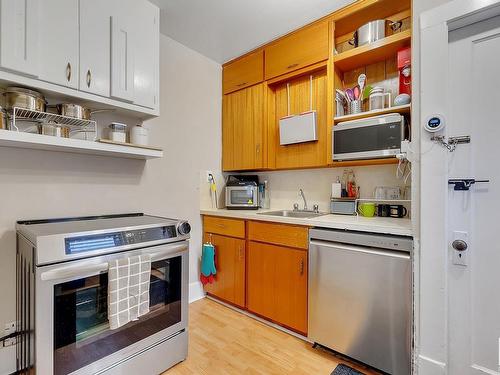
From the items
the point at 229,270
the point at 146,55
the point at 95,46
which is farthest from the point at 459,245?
the point at 95,46

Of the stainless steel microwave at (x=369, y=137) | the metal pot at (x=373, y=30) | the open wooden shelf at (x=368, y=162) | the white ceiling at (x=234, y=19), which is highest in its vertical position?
the white ceiling at (x=234, y=19)

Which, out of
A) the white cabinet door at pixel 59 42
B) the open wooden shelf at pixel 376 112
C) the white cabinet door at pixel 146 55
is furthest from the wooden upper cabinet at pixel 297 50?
the white cabinet door at pixel 59 42

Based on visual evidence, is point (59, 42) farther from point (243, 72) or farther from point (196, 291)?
point (196, 291)

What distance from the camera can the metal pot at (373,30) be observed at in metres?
1.82

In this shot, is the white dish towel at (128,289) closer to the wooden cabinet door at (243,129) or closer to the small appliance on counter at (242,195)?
the small appliance on counter at (242,195)

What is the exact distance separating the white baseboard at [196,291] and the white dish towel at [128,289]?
1.15 metres

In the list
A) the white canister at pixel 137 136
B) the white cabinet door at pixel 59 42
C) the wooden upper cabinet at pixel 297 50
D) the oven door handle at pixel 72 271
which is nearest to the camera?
the oven door handle at pixel 72 271

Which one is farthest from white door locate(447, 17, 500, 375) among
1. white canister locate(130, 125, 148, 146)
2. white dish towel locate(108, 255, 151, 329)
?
white canister locate(130, 125, 148, 146)

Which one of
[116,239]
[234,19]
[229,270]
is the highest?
[234,19]

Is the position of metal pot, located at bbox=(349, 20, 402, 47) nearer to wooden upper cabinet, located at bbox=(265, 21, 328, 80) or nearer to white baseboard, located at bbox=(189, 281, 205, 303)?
wooden upper cabinet, located at bbox=(265, 21, 328, 80)

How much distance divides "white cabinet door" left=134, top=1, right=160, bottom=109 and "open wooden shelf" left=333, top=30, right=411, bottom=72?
1.39 metres

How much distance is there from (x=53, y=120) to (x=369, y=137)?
6.92ft

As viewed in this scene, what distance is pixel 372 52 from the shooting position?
1.87 m

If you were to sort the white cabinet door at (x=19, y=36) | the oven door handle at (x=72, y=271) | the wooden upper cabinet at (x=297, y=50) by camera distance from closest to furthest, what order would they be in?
the oven door handle at (x=72, y=271), the white cabinet door at (x=19, y=36), the wooden upper cabinet at (x=297, y=50)
